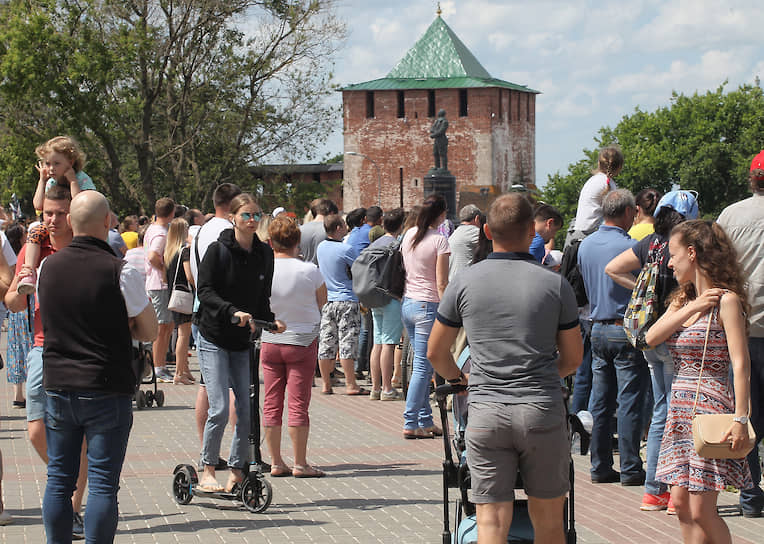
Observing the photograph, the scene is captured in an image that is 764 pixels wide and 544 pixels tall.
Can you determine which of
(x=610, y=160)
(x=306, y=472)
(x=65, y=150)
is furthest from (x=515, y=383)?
(x=610, y=160)

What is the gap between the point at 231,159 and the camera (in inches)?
1713

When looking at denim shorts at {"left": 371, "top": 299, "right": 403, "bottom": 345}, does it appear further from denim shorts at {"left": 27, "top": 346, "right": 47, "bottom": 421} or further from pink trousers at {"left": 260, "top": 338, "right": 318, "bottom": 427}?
denim shorts at {"left": 27, "top": 346, "right": 47, "bottom": 421}

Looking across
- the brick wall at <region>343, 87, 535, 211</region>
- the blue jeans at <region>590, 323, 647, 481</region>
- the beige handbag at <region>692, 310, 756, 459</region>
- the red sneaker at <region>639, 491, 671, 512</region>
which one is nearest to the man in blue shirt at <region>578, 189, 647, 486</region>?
the blue jeans at <region>590, 323, 647, 481</region>

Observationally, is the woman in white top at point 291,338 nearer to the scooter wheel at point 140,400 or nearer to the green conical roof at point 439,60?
the scooter wheel at point 140,400

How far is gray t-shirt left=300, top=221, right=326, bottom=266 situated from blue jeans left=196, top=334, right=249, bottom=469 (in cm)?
683

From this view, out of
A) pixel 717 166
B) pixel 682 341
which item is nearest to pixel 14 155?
pixel 682 341

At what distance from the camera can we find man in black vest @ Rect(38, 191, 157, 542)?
538 cm

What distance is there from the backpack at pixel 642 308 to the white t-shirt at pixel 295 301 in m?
2.49

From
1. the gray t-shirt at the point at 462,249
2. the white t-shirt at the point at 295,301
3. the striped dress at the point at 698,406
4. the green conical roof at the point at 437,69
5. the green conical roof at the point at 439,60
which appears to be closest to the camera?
the striped dress at the point at 698,406

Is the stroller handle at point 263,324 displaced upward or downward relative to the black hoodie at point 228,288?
downward

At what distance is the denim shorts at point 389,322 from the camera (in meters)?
12.4

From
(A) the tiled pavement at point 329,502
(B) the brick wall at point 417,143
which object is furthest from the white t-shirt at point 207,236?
(B) the brick wall at point 417,143

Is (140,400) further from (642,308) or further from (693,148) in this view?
(693,148)

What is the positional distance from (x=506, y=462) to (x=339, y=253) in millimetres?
8533
